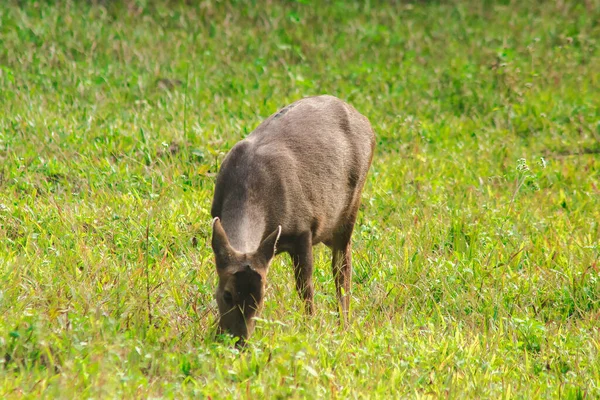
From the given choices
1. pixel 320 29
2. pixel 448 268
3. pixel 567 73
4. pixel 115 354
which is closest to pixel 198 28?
pixel 320 29

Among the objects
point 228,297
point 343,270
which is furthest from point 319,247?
point 228,297

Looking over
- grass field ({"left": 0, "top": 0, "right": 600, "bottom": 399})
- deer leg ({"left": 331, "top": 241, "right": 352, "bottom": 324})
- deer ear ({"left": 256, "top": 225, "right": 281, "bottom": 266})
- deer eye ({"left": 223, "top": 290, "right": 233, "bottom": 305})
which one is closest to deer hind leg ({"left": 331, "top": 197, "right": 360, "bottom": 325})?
deer leg ({"left": 331, "top": 241, "right": 352, "bottom": 324})

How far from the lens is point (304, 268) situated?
643cm

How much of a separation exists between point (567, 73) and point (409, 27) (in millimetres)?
2771

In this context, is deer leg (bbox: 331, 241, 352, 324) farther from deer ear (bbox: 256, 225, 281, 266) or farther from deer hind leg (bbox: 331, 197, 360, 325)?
deer ear (bbox: 256, 225, 281, 266)

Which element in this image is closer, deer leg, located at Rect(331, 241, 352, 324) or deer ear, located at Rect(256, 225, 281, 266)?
deer ear, located at Rect(256, 225, 281, 266)

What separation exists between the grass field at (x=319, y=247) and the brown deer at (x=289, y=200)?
28 cm

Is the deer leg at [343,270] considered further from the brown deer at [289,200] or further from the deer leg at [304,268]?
the deer leg at [304,268]

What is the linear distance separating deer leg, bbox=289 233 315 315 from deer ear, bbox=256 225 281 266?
82cm

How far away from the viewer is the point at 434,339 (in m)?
6.11

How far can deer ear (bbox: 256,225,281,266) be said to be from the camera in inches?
220

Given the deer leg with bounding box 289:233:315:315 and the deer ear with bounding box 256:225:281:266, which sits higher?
the deer ear with bounding box 256:225:281:266

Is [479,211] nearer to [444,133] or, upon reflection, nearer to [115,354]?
[444,133]

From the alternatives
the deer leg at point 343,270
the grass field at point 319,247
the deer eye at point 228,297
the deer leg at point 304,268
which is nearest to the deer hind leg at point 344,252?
the deer leg at point 343,270
